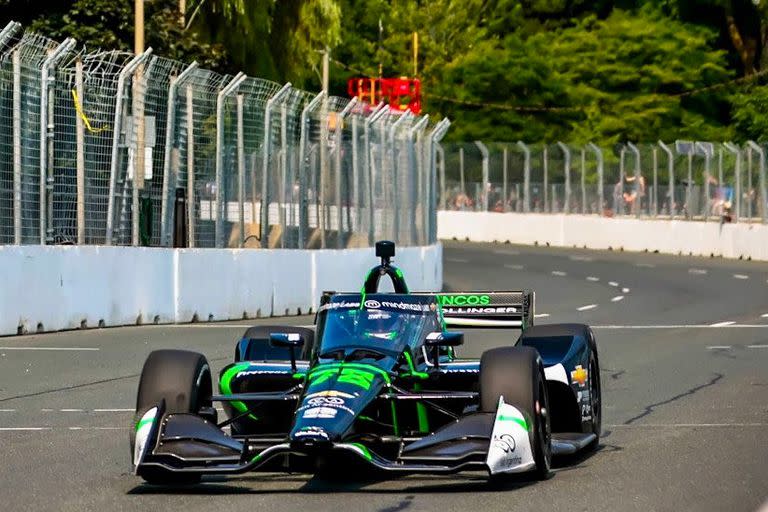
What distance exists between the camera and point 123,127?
2253 cm

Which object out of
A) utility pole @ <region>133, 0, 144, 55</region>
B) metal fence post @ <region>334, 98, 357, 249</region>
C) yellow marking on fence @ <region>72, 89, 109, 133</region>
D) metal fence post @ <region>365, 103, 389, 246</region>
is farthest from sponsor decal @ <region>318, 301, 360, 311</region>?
utility pole @ <region>133, 0, 144, 55</region>

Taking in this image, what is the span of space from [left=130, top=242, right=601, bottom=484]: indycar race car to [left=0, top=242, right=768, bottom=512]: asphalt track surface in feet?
0.58

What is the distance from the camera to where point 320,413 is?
9.12 meters

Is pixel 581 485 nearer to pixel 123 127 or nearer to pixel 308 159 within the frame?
pixel 123 127

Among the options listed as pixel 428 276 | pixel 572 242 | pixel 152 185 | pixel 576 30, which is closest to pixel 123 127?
pixel 152 185

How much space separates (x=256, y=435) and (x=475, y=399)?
1178mm

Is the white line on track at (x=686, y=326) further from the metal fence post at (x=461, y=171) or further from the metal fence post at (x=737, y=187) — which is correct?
the metal fence post at (x=461, y=171)

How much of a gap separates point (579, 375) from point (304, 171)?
1608cm

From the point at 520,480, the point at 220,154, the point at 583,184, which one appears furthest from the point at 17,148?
the point at 583,184

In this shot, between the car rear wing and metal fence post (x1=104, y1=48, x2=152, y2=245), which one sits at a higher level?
Result: metal fence post (x1=104, y1=48, x2=152, y2=245)

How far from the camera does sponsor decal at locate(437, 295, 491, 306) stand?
1231 centimetres

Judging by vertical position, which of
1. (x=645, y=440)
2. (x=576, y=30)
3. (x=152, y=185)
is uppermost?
(x=576, y=30)

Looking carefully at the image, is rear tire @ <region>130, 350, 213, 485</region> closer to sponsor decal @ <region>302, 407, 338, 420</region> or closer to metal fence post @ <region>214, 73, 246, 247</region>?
sponsor decal @ <region>302, 407, 338, 420</region>

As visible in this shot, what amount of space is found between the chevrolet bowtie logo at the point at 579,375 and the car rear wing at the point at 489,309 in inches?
47.4
